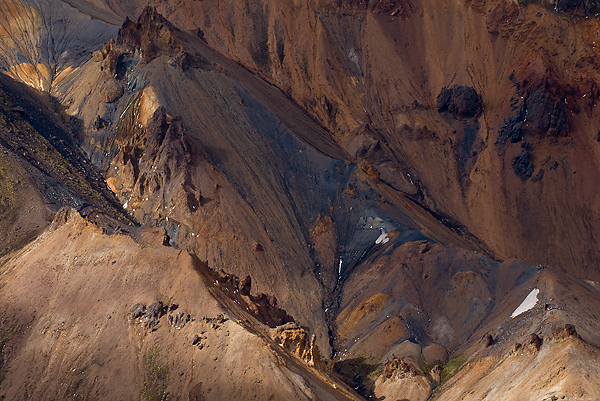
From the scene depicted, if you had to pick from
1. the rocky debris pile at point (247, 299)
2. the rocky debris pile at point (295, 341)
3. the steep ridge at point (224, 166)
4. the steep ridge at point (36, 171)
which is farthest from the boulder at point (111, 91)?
the rocky debris pile at point (295, 341)

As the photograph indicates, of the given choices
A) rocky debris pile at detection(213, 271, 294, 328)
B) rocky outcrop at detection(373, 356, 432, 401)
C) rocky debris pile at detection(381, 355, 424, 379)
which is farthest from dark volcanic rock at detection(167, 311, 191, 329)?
rocky debris pile at detection(381, 355, 424, 379)

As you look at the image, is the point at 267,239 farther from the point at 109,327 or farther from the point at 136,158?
the point at 109,327

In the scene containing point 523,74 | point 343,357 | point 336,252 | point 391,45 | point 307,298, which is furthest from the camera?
point 391,45

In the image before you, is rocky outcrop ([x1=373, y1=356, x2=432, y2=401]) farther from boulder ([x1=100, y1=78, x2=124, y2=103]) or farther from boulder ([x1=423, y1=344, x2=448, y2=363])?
boulder ([x1=100, y1=78, x2=124, y2=103])

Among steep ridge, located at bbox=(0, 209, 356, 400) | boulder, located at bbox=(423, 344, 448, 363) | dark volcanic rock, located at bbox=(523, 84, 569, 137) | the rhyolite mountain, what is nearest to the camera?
steep ridge, located at bbox=(0, 209, 356, 400)

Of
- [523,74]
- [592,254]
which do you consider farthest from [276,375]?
[523,74]

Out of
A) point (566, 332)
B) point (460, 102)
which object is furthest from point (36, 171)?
point (460, 102)

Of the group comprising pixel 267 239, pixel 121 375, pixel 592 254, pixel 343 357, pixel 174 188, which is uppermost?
pixel 121 375
